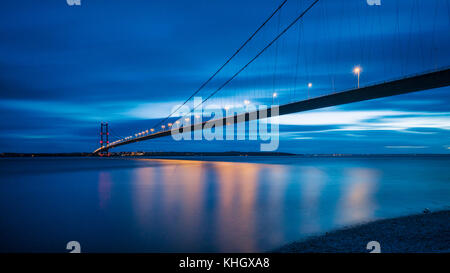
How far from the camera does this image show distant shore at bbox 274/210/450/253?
17.2 ft

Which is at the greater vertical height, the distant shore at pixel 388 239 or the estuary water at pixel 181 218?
the distant shore at pixel 388 239

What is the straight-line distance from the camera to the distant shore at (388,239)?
5.23 meters

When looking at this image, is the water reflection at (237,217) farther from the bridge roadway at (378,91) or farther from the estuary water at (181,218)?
the bridge roadway at (378,91)

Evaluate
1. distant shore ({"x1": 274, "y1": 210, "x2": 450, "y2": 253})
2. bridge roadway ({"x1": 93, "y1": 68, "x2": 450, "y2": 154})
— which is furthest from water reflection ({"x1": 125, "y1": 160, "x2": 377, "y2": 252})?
bridge roadway ({"x1": 93, "y1": 68, "x2": 450, "y2": 154})

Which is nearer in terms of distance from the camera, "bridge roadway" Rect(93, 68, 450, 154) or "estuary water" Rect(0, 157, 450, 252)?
"estuary water" Rect(0, 157, 450, 252)

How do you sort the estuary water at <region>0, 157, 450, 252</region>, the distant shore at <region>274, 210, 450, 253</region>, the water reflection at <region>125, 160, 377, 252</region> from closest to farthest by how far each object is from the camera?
the distant shore at <region>274, 210, 450, 253</region> → the estuary water at <region>0, 157, 450, 252</region> → the water reflection at <region>125, 160, 377, 252</region>

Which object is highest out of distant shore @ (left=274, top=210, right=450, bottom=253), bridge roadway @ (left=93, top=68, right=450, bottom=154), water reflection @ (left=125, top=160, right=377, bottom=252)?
bridge roadway @ (left=93, top=68, right=450, bottom=154)

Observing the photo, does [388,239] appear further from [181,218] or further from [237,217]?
[181,218]

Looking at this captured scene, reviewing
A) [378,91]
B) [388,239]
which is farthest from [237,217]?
[378,91]

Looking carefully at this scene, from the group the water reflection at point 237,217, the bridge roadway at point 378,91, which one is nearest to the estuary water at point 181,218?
the water reflection at point 237,217

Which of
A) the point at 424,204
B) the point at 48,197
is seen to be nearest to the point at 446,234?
the point at 424,204

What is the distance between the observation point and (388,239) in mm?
5891

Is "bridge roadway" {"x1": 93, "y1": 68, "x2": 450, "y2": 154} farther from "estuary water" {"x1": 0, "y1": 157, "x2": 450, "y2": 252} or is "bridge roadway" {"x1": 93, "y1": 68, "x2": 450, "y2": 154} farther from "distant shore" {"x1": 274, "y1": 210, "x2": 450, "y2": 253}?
"distant shore" {"x1": 274, "y1": 210, "x2": 450, "y2": 253}

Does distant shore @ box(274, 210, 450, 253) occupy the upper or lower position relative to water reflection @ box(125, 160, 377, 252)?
upper
